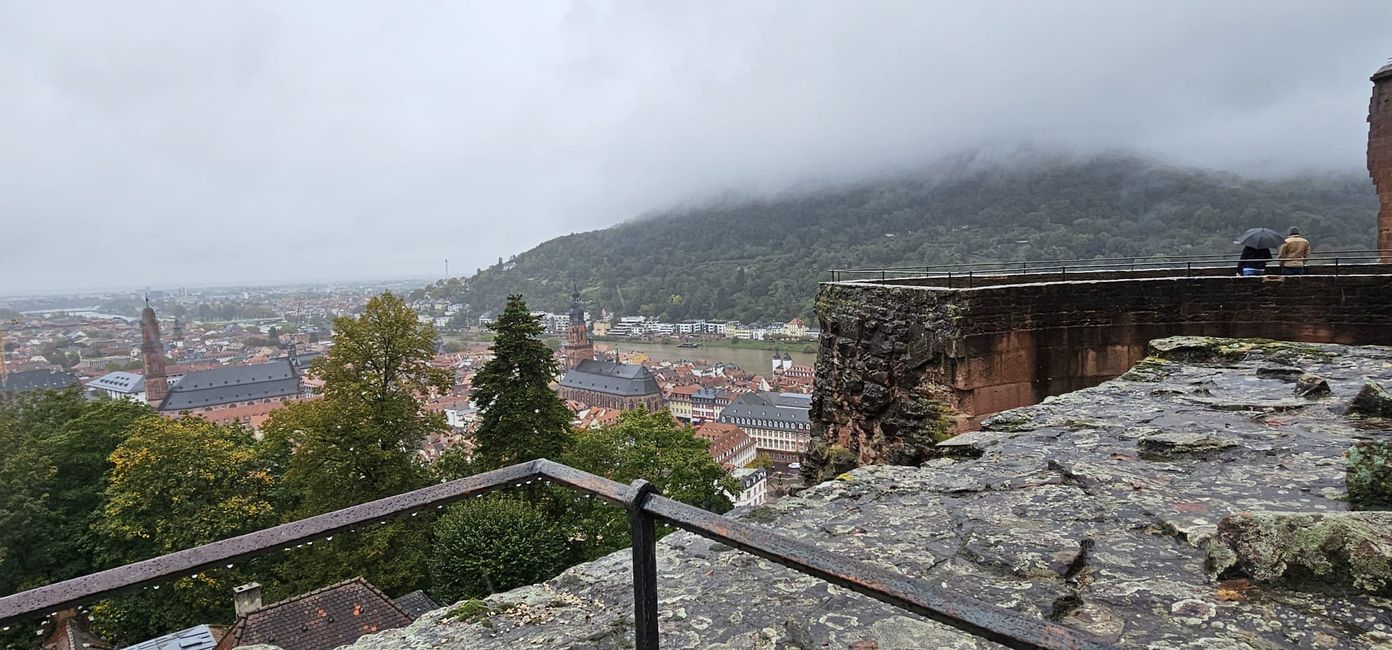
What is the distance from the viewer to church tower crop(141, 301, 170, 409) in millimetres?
76938

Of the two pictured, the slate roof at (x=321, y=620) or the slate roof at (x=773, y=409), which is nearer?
the slate roof at (x=321, y=620)

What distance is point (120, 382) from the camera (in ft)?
287

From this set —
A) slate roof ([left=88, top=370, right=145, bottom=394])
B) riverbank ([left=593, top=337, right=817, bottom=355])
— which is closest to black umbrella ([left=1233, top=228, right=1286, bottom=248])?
riverbank ([left=593, top=337, right=817, bottom=355])

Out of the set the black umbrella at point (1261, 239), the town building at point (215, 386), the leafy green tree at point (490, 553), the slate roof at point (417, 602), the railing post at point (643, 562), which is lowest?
the town building at point (215, 386)

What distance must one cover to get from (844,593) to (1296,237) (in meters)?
12.4

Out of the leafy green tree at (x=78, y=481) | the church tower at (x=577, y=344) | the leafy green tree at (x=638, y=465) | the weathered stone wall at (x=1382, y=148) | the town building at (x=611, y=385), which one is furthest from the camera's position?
the church tower at (x=577, y=344)

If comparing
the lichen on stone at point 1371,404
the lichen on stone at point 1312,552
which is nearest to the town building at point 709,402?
the lichen on stone at point 1371,404

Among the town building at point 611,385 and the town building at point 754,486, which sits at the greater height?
the town building at point 611,385

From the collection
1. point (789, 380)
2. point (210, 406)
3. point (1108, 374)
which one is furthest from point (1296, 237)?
point (210, 406)

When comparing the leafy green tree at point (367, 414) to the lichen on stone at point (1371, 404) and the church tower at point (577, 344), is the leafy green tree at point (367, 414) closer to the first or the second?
the lichen on stone at point (1371, 404)

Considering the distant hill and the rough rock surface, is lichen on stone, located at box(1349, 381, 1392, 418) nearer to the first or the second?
the rough rock surface

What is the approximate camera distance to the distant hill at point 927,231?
278ft

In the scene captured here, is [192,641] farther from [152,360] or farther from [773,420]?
A: [152,360]

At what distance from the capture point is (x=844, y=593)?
10.2 ft
